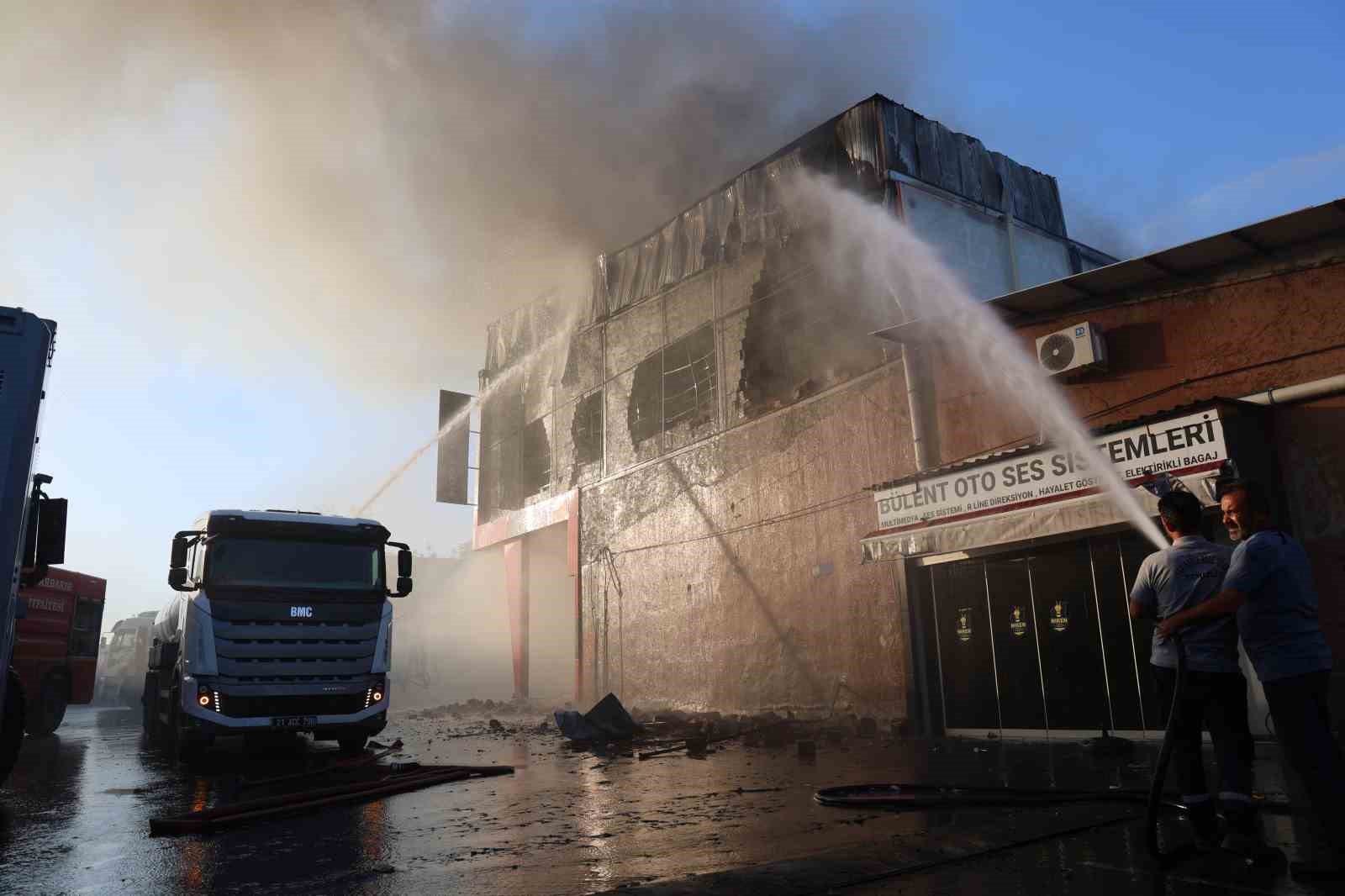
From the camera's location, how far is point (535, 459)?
76.1ft

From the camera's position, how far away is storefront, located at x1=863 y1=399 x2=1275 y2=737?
9.06 meters

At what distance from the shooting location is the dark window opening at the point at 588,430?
20.4 meters

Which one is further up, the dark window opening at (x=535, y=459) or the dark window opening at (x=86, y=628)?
the dark window opening at (x=535, y=459)

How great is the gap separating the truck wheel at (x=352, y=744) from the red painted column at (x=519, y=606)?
1203cm

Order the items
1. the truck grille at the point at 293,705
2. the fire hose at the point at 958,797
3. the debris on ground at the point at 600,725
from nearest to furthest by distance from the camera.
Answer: the fire hose at the point at 958,797 → the truck grille at the point at 293,705 → the debris on ground at the point at 600,725

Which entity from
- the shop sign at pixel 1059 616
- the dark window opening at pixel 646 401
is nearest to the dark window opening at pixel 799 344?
the dark window opening at pixel 646 401

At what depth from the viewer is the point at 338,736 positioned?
34.5 feet

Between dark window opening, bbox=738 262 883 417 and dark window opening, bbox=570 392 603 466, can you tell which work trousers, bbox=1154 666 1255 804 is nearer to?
dark window opening, bbox=738 262 883 417

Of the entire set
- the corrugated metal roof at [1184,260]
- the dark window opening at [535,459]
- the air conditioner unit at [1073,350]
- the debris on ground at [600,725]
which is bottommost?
the debris on ground at [600,725]

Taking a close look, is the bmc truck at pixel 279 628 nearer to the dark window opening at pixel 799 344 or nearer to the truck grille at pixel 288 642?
the truck grille at pixel 288 642

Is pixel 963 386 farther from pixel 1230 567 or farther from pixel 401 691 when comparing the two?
pixel 401 691

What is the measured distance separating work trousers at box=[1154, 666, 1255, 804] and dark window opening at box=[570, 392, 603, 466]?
54.0 ft

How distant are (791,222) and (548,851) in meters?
12.8

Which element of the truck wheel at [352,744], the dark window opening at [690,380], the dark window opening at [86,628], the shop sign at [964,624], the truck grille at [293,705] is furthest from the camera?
the dark window opening at [690,380]
